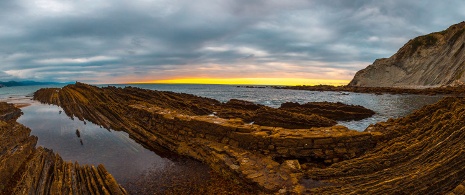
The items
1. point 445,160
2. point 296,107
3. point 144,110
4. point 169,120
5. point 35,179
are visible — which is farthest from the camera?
point 296,107

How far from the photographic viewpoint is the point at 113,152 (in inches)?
623

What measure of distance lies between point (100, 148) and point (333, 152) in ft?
48.8

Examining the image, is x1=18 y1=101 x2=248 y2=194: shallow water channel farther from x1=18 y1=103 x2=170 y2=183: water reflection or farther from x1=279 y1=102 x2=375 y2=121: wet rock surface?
x1=279 y1=102 x2=375 y2=121: wet rock surface

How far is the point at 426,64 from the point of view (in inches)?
3937

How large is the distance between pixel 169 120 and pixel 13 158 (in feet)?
28.9

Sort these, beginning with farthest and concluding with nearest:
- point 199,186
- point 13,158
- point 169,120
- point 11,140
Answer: point 169,120, point 11,140, point 13,158, point 199,186

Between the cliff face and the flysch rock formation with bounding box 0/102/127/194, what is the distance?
95.3 m

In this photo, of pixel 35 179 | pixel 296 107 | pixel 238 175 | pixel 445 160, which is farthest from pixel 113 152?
pixel 296 107

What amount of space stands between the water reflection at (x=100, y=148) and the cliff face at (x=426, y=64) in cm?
9237

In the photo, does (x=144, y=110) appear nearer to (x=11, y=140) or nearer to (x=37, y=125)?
(x=11, y=140)

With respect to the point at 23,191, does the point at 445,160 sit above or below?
above

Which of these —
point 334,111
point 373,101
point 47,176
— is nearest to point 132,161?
point 47,176

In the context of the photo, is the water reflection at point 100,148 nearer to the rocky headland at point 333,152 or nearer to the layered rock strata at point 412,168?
the rocky headland at point 333,152

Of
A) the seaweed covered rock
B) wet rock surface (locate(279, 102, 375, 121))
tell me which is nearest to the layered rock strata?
the seaweed covered rock
